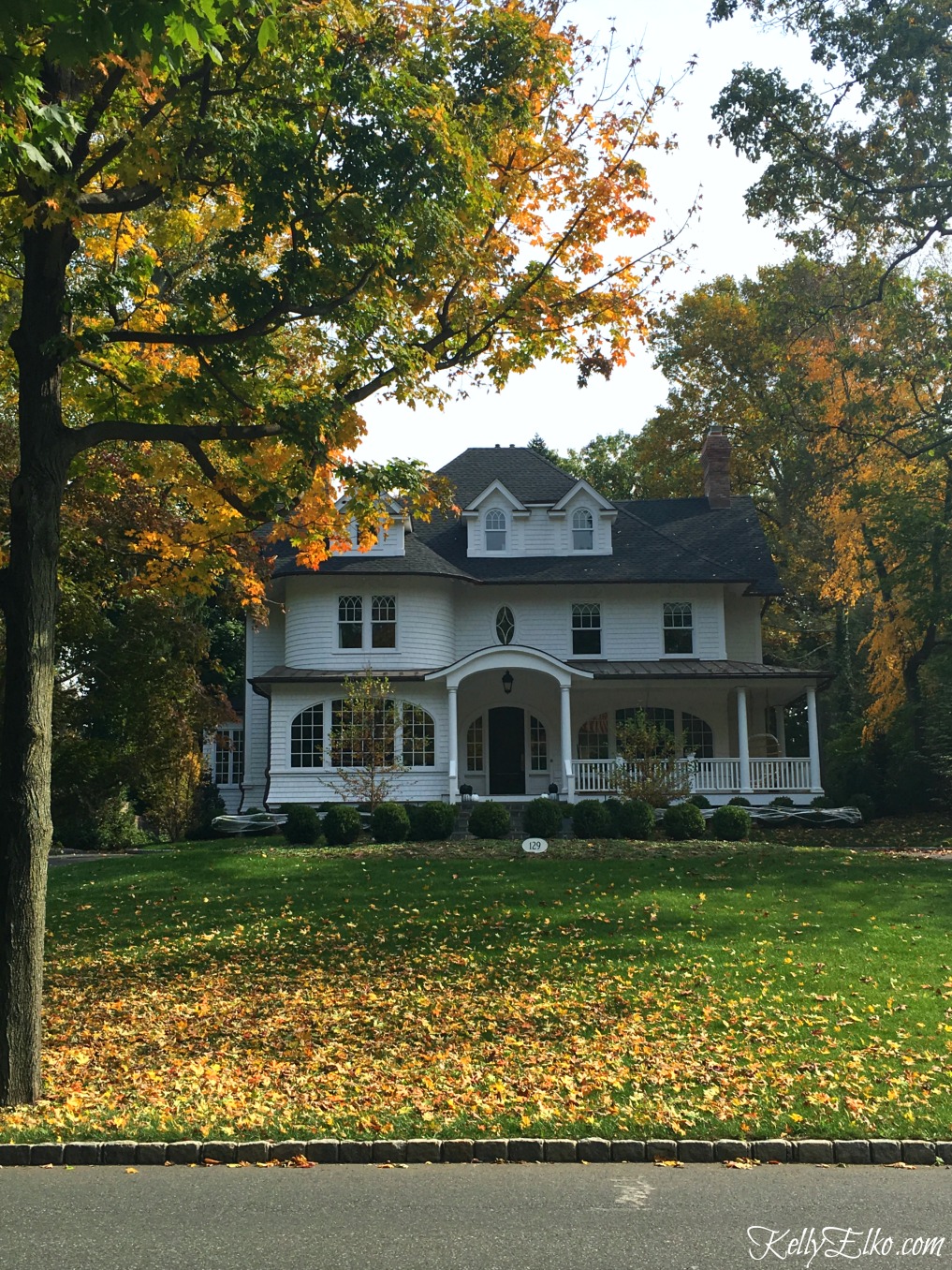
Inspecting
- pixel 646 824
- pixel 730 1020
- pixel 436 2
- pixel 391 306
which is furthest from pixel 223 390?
pixel 646 824

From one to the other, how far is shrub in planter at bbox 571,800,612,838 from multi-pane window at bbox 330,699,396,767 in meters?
4.30

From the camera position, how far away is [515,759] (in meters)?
30.9

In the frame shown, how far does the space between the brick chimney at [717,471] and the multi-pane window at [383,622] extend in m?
11.4

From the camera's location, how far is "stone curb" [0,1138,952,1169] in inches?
290

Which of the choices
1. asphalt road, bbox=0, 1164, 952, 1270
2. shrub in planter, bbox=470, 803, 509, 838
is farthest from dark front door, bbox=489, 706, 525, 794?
asphalt road, bbox=0, 1164, 952, 1270

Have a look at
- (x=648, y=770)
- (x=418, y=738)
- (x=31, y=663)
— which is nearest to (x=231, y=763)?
(x=418, y=738)

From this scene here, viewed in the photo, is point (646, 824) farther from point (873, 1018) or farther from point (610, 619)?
point (873, 1018)

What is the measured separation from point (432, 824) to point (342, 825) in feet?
5.71

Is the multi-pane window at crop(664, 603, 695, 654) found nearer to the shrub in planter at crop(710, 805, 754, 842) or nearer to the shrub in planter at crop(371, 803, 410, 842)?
the shrub in planter at crop(710, 805, 754, 842)

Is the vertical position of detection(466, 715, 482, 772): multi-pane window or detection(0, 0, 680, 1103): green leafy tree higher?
detection(0, 0, 680, 1103): green leafy tree

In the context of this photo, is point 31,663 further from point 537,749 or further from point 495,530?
point 495,530

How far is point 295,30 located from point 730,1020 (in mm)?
9699

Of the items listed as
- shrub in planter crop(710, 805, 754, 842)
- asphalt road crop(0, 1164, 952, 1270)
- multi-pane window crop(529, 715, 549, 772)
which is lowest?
asphalt road crop(0, 1164, 952, 1270)

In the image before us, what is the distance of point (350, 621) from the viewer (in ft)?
97.6
